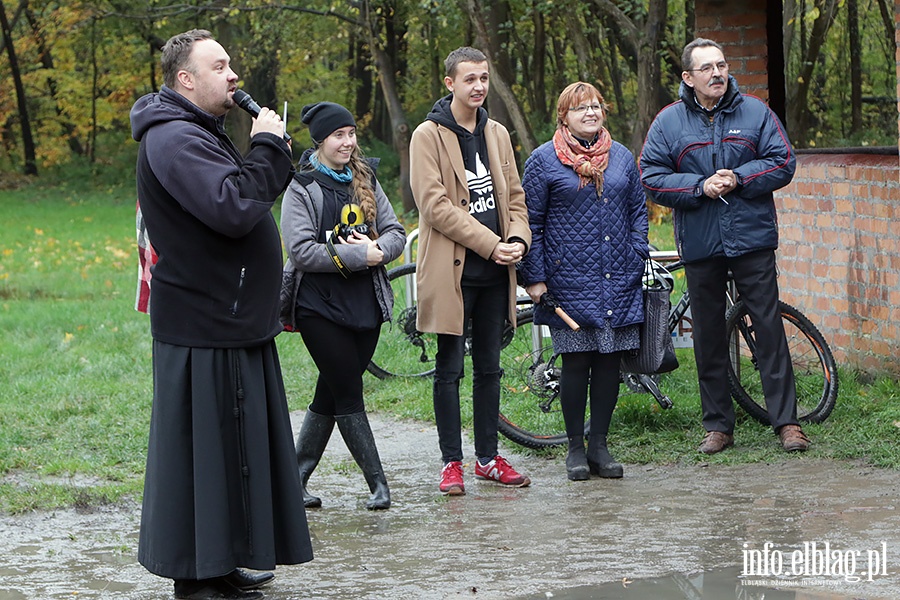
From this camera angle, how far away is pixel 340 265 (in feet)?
19.4

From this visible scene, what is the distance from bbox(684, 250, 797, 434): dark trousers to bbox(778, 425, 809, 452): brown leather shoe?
38 millimetres

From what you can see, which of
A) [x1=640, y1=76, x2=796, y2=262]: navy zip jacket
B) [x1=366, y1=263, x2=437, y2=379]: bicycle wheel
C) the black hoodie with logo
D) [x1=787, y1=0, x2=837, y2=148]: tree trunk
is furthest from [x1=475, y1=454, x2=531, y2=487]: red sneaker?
[x1=787, y1=0, x2=837, y2=148]: tree trunk

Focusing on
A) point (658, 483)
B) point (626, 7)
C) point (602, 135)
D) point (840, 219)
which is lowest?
point (658, 483)

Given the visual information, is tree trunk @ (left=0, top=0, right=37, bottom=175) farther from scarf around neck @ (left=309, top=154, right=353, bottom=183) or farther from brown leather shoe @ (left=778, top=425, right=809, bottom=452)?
brown leather shoe @ (left=778, top=425, right=809, bottom=452)

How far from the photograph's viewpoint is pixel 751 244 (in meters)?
6.76

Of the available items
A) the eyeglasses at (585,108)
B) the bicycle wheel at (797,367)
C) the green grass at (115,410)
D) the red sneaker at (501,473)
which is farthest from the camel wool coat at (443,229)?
the bicycle wheel at (797,367)

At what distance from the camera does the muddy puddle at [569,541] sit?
479 cm

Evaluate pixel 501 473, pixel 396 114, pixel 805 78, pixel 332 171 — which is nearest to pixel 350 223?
pixel 332 171

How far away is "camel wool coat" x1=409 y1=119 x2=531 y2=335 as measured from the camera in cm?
622

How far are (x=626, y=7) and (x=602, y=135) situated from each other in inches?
489

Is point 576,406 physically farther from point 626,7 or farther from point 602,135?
point 626,7

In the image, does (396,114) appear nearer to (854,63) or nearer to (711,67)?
(854,63)

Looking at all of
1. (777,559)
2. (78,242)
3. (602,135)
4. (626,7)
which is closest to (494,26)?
(626,7)

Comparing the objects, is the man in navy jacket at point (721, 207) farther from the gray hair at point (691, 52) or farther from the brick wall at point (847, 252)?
the brick wall at point (847, 252)
